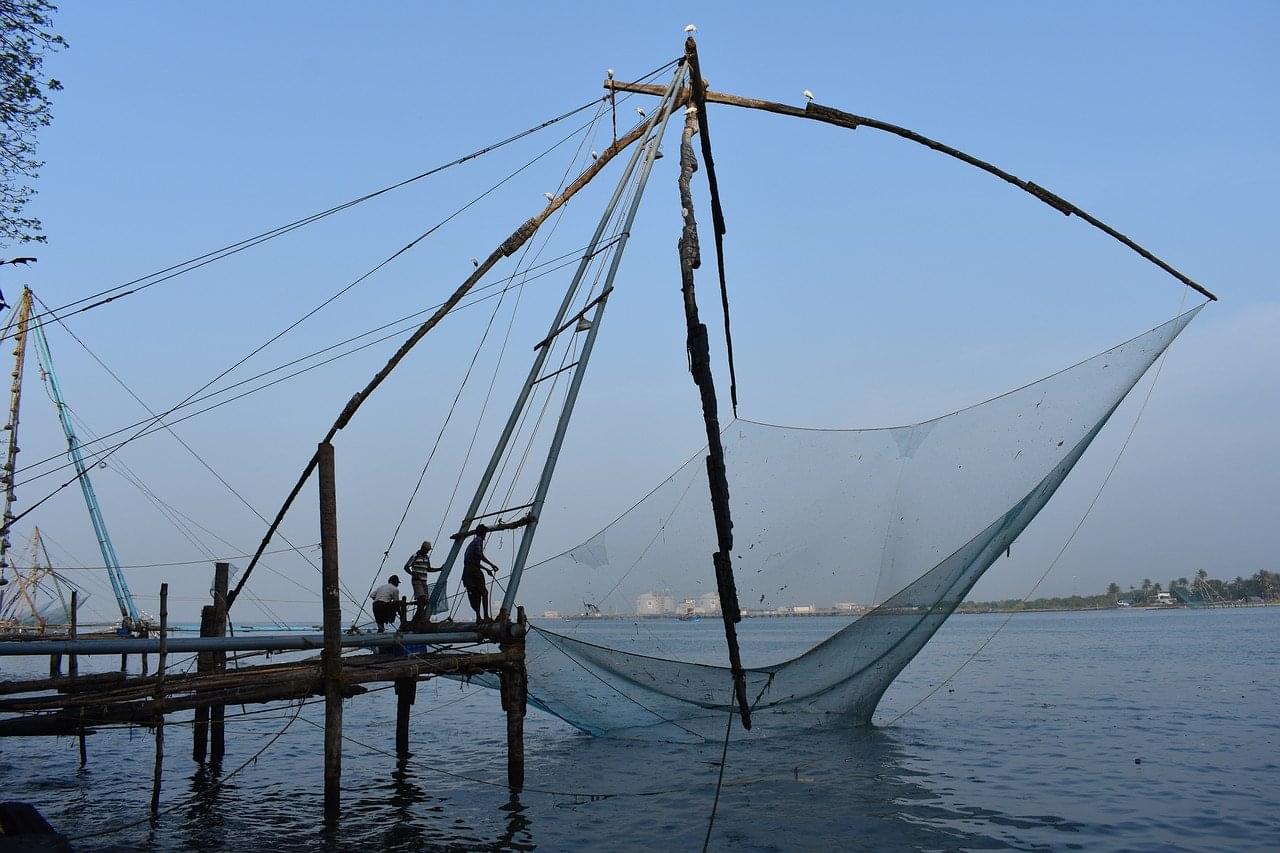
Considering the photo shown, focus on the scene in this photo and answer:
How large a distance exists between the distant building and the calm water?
1.00 feet

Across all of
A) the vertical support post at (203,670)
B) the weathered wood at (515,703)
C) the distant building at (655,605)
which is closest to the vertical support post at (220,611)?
the vertical support post at (203,670)

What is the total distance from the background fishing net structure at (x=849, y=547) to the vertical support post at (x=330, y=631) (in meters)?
2.56

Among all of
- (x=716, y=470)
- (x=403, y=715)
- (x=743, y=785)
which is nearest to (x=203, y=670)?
(x=403, y=715)

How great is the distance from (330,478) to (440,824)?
3715 millimetres

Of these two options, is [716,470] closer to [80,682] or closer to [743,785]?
[743,785]

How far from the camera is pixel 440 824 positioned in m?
9.72

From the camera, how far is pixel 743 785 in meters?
11.1

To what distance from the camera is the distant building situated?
460 inches

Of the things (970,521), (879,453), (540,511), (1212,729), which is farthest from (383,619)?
(1212,729)

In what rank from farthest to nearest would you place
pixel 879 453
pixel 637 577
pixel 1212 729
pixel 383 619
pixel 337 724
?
pixel 1212 729, pixel 383 619, pixel 637 577, pixel 879 453, pixel 337 724

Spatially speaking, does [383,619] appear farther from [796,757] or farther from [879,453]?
[879,453]

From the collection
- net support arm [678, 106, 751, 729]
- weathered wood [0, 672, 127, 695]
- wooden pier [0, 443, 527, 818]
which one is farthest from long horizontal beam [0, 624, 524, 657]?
net support arm [678, 106, 751, 729]

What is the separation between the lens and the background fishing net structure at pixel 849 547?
966cm

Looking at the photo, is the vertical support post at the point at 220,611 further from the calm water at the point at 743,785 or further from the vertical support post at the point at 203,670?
the calm water at the point at 743,785
